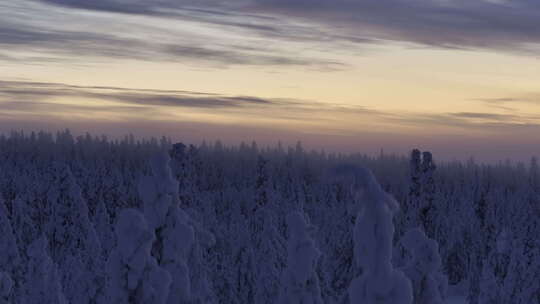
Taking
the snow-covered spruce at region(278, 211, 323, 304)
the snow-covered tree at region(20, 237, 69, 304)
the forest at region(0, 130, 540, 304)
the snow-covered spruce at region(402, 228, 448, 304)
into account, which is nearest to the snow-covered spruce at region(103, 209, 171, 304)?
the forest at region(0, 130, 540, 304)

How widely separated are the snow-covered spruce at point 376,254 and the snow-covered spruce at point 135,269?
269 cm

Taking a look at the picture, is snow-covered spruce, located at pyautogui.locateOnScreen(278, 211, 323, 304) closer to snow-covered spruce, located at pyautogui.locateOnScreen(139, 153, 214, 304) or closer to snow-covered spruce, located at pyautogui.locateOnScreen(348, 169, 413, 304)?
snow-covered spruce, located at pyautogui.locateOnScreen(139, 153, 214, 304)

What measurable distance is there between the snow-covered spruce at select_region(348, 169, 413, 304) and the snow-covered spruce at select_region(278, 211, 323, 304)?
10.8ft

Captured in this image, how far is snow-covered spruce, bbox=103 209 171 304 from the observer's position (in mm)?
7066

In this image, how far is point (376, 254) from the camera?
4.98 meters

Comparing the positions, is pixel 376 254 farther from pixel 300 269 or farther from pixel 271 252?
pixel 271 252

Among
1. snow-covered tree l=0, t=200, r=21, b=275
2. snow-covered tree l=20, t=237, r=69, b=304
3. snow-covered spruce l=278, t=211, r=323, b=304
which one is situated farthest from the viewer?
snow-covered tree l=0, t=200, r=21, b=275

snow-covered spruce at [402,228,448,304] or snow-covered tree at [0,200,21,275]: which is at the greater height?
snow-covered spruce at [402,228,448,304]

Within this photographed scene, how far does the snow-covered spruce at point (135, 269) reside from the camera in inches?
278

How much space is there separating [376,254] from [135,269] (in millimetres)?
2996

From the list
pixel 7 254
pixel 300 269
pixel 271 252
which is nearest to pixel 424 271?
pixel 300 269

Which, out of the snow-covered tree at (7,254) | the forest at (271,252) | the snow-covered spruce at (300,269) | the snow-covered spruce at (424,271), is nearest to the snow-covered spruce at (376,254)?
the forest at (271,252)

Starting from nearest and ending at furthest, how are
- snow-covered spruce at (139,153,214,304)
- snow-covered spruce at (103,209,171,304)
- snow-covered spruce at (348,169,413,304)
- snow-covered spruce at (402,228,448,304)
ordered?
snow-covered spruce at (348,169,413,304)
snow-covered spruce at (402,228,448,304)
snow-covered spruce at (103,209,171,304)
snow-covered spruce at (139,153,214,304)

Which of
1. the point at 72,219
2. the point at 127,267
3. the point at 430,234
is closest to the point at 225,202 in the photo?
the point at 72,219
